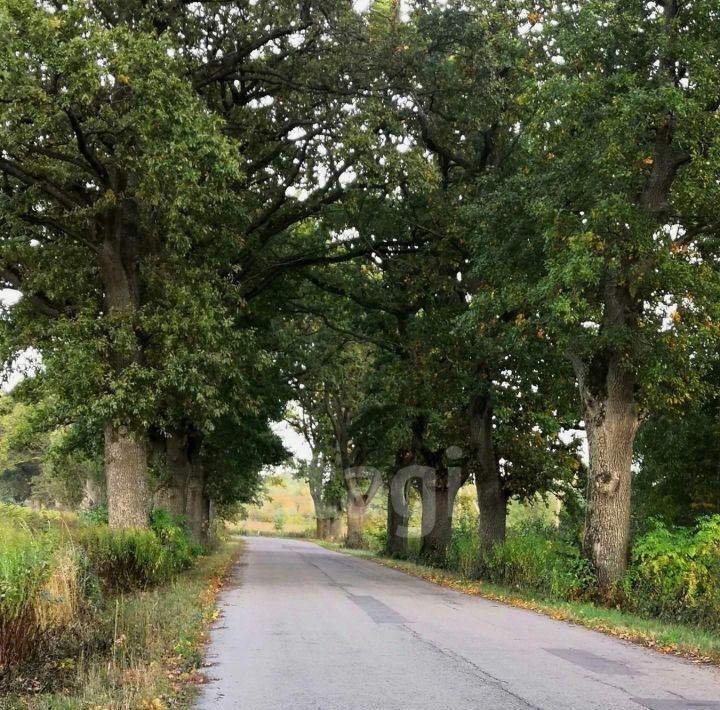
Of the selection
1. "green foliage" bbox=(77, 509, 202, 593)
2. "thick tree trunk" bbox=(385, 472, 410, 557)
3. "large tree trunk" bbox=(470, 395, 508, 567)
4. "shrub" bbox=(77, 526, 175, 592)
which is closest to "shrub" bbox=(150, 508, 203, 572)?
"green foliage" bbox=(77, 509, 202, 593)

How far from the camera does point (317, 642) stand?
9.25m

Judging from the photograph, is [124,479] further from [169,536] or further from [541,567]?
[541,567]

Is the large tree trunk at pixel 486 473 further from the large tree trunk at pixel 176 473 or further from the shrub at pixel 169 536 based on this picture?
the large tree trunk at pixel 176 473

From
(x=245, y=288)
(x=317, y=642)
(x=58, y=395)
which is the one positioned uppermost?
(x=245, y=288)

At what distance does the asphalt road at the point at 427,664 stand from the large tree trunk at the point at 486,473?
7811mm

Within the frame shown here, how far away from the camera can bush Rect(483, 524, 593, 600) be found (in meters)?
14.5

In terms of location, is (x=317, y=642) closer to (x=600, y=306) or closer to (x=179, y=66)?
(x=600, y=306)

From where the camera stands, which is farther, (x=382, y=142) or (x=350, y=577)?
(x=350, y=577)

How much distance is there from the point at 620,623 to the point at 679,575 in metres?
1.83

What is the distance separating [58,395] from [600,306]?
10.5 metres

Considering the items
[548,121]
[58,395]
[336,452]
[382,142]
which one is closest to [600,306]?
[548,121]

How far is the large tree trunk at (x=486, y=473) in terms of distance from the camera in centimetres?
2128

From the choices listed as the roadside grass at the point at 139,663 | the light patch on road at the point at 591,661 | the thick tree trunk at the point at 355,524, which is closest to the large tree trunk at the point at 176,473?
the roadside grass at the point at 139,663

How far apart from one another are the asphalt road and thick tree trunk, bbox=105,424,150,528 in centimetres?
353
